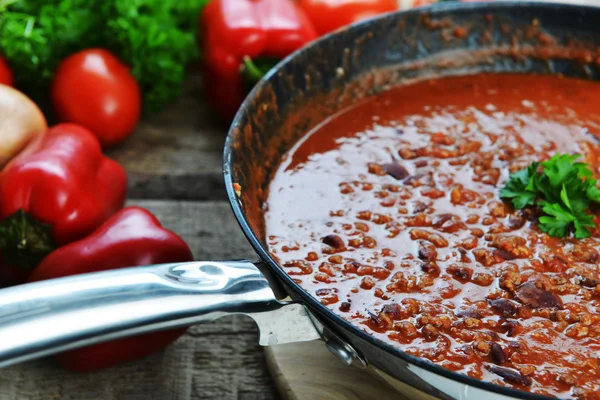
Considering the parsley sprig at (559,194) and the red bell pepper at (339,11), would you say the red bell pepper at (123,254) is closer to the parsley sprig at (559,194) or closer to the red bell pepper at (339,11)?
the parsley sprig at (559,194)

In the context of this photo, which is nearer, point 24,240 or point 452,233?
point 452,233

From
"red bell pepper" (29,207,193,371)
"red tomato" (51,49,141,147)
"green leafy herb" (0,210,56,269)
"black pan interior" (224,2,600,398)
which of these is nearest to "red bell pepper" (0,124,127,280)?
"green leafy herb" (0,210,56,269)

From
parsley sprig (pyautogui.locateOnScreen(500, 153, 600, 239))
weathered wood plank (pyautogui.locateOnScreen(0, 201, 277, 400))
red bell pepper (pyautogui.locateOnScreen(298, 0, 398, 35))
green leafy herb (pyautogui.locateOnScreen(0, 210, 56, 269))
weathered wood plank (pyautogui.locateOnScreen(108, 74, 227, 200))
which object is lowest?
weathered wood plank (pyautogui.locateOnScreen(0, 201, 277, 400))

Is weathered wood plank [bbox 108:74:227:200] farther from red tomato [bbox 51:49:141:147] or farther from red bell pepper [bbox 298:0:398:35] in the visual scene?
red bell pepper [bbox 298:0:398:35]

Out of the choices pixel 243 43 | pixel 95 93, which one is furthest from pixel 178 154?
pixel 243 43

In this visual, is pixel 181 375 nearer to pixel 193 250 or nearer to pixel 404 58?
pixel 193 250
